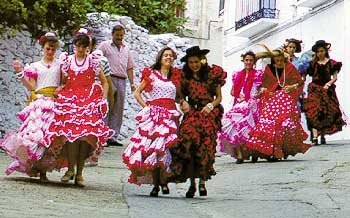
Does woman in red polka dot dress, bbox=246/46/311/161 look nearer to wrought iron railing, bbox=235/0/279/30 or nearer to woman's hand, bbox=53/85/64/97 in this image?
woman's hand, bbox=53/85/64/97

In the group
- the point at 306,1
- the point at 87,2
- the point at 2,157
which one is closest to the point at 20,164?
the point at 2,157

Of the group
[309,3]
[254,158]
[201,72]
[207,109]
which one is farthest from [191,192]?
[309,3]

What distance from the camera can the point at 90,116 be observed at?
966 centimetres

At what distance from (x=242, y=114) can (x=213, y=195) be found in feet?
13.2

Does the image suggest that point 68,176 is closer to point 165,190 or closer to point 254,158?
point 165,190

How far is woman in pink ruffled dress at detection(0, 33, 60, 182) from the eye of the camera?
981cm

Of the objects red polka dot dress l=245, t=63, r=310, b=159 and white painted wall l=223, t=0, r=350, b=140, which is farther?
white painted wall l=223, t=0, r=350, b=140

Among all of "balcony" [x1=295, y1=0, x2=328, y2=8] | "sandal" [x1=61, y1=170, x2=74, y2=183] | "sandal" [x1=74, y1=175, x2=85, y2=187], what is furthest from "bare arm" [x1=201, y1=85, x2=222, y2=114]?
"balcony" [x1=295, y1=0, x2=328, y2=8]

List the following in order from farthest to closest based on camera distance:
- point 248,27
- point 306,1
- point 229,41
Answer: point 229,41
point 248,27
point 306,1

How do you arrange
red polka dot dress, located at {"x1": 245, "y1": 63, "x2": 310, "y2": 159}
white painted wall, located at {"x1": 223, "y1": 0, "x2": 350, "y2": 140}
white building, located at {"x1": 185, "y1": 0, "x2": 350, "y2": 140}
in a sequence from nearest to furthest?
1. red polka dot dress, located at {"x1": 245, "y1": 63, "x2": 310, "y2": 159}
2. white painted wall, located at {"x1": 223, "y1": 0, "x2": 350, "y2": 140}
3. white building, located at {"x1": 185, "y1": 0, "x2": 350, "y2": 140}

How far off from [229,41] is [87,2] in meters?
15.8

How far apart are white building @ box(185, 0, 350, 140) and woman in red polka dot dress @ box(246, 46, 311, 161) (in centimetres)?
767

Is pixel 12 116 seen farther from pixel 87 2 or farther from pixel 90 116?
pixel 90 116

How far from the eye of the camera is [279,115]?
13.4 meters
